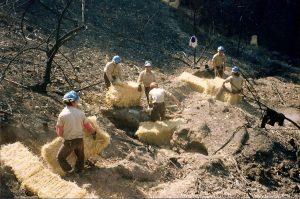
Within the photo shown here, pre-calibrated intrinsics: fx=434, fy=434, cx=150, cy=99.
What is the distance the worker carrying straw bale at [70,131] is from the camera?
25.3ft

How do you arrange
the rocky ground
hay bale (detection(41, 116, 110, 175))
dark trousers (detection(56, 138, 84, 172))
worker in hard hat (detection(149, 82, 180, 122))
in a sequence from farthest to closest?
worker in hard hat (detection(149, 82, 180, 122)) < the rocky ground < hay bale (detection(41, 116, 110, 175)) < dark trousers (detection(56, 138, 84, 172))

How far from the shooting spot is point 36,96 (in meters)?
11.0

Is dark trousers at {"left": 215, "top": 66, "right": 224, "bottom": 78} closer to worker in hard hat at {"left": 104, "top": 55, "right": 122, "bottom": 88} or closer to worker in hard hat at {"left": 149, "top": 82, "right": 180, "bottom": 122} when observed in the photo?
worker in hard hat at {"left": 104, "top": 55, "right": 122, "bottom": 88}

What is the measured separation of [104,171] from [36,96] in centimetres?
355

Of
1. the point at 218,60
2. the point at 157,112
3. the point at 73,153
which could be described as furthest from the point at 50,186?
the point at 218,60

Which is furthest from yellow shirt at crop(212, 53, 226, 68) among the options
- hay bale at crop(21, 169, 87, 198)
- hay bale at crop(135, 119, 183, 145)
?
hay bale at crop(21, 169, 87, 198)

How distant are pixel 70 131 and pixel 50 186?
1.08 m

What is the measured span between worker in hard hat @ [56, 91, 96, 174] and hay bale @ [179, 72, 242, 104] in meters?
6.79

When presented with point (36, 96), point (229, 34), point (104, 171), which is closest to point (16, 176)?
point (104, 171)

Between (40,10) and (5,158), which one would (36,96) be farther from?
(40,10)

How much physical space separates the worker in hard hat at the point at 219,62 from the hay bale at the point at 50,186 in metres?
9.51

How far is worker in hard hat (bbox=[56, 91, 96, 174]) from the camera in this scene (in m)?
7.70

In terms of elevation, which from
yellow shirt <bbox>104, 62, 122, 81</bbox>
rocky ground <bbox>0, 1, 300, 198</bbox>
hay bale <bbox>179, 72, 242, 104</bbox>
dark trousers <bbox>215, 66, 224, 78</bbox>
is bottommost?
rocky ground <bbox>0, 1, 300, 198</bbox>

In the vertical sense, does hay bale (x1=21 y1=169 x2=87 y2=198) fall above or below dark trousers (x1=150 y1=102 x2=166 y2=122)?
below
